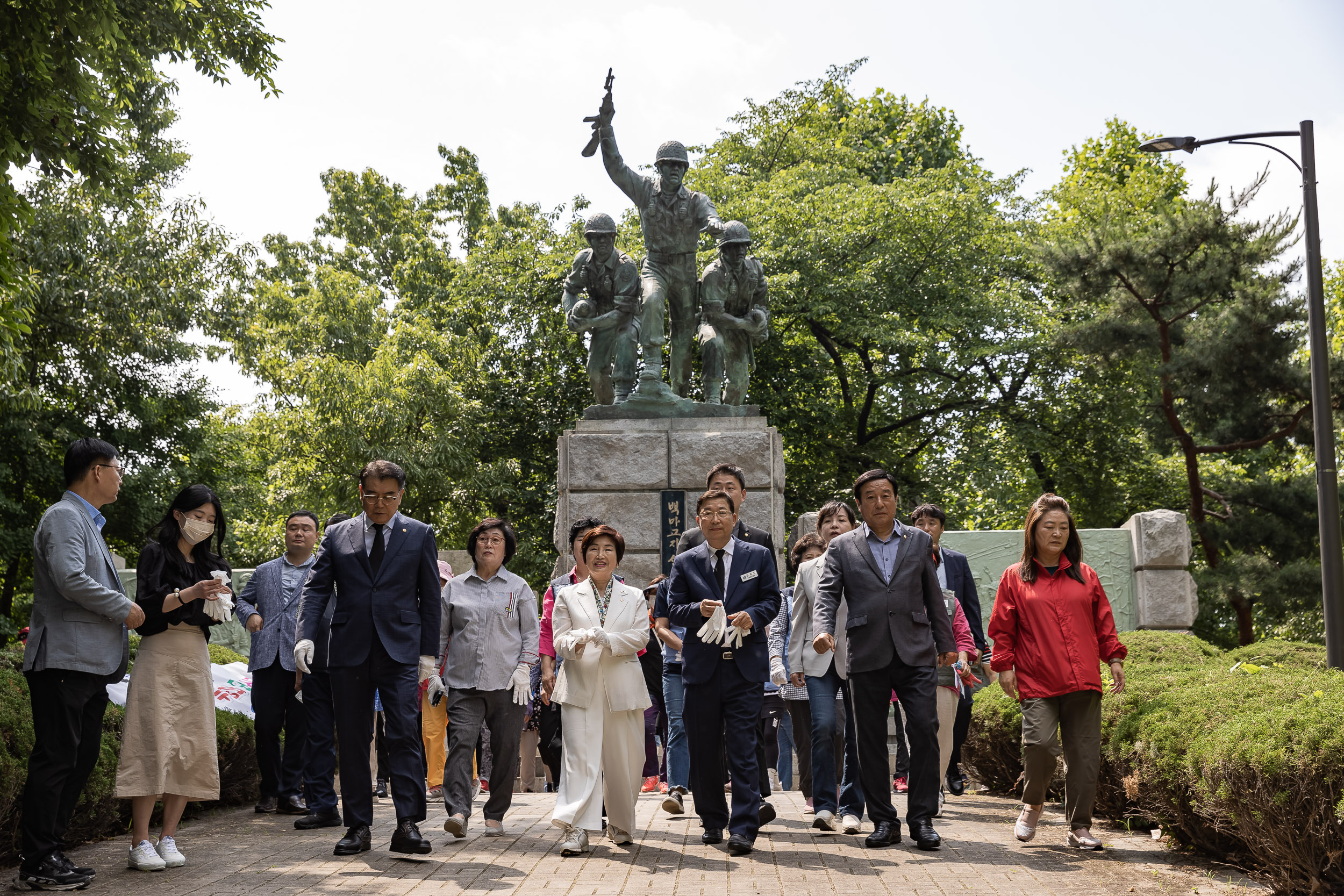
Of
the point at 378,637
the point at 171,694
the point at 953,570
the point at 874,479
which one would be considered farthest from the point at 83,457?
the point at 953,570

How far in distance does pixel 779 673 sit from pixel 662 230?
5.47 metres

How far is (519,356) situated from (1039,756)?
19.6m

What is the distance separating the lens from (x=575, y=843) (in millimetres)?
5961

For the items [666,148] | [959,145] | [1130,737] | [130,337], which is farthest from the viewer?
[959,145]

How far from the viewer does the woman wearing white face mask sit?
5.71 meters

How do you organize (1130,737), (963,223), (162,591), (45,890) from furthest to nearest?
(963,223)
(1130,737)
(162,591)
(45,890)

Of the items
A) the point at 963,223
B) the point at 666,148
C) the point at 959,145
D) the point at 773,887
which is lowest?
the point at 773,887

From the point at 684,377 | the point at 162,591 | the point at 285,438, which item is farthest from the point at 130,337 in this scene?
the point at 162,591

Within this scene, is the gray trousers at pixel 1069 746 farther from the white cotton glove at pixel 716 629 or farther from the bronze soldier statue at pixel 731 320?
the bronze soldier statue at pixel 731 320

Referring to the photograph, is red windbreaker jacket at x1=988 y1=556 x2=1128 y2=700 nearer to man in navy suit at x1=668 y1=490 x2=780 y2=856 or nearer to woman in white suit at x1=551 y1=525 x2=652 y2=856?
man in navy suit at x1=668 y1=490 x2=780 y2=856

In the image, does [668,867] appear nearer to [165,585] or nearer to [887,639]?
[887,639]

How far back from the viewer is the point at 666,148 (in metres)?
11.3

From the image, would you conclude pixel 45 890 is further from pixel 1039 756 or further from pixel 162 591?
pixel 1039 756

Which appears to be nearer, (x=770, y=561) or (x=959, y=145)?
(x=770, y=561)
